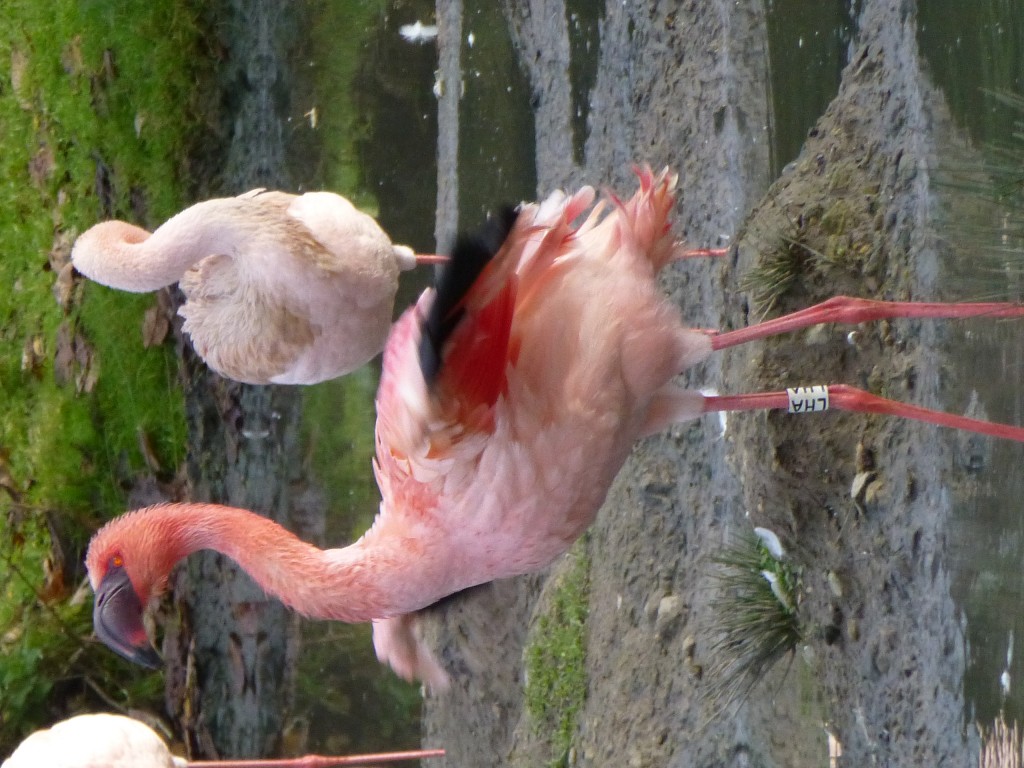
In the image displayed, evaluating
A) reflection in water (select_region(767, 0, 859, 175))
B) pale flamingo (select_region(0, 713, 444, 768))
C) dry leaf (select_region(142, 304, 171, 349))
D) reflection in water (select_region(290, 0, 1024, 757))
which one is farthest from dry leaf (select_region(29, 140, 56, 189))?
reflection in water (select_region(767, 0, 859, 175))

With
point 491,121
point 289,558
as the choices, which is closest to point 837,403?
point 289,558

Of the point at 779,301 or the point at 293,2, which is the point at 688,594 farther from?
the point at 293,2

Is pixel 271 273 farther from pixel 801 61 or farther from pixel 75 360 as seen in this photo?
pixel 75 360

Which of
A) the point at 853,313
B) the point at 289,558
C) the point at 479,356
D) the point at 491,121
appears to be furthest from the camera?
the point at 491,121

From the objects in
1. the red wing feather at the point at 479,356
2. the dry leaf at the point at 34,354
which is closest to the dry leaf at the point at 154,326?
the dry leaf at the point at 34,354

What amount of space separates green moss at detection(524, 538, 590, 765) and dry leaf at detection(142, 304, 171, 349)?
161 centimetres

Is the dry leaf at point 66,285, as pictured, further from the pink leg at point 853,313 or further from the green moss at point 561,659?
the pink leg at point 853,313

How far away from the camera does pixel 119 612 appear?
188 centimetres

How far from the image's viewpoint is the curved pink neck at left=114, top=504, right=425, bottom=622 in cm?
176

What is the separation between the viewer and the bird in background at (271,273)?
2.13 meters

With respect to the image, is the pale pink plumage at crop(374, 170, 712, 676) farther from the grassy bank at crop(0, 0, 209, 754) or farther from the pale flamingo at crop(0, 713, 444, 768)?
the grassy bank at crop(0, 0, 209, 754)

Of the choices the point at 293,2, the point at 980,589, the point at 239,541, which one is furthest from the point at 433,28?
the point at 980,589

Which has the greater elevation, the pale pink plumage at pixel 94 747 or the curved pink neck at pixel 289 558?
the curved pink neck at pixel 289 558

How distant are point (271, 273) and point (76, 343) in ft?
6.14
